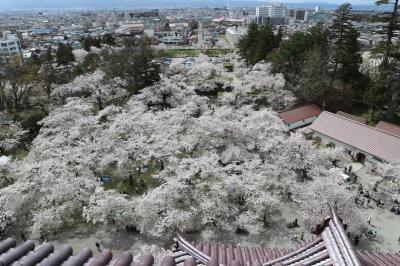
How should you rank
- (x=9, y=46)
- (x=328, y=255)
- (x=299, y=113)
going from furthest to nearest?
1. (x=9, y=46)
2. (x=299, y=113)
3. (x=328, y=255)

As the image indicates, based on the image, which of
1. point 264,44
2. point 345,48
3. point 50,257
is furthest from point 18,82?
point 345,48

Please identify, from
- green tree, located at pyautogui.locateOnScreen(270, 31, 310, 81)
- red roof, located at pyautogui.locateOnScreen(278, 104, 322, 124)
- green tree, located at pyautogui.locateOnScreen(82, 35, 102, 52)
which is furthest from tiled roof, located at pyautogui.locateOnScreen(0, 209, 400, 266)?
green tree, located at pyautogui.locateOnScreen(82, 35, 102, 52)

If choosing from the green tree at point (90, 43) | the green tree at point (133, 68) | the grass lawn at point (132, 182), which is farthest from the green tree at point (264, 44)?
the green tree at point (90, 43)

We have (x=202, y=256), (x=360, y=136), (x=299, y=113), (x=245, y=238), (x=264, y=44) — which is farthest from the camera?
(x=264, y=44)

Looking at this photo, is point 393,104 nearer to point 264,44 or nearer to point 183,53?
point 264,44

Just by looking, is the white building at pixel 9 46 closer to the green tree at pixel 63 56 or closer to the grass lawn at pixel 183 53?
the grass lawn at pixel 183 53

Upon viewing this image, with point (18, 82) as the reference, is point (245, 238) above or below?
below
